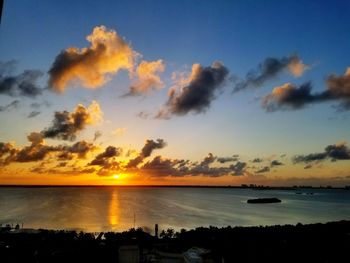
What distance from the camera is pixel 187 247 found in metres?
40.1

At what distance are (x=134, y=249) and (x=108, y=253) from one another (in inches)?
281

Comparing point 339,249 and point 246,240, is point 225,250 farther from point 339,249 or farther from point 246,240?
point 339,249

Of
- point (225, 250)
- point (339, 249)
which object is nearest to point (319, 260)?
point (339, 249)

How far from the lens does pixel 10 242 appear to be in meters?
39.0

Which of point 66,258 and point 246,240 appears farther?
point 246,240

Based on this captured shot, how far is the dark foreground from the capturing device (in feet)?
95.8

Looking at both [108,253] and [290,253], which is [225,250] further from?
[108,253]

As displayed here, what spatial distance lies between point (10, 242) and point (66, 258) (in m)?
13.4

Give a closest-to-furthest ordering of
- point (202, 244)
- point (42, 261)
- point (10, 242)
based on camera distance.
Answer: point (42, 261) → point (10, 242) → point (202, 244)

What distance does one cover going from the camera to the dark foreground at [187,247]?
29.2m

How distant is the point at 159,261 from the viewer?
2592 cm

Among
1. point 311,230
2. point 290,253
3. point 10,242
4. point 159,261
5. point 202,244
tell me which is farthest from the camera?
point 311,230

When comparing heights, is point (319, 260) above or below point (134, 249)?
below

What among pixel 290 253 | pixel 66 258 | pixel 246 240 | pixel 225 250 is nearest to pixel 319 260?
pixel 290 253
